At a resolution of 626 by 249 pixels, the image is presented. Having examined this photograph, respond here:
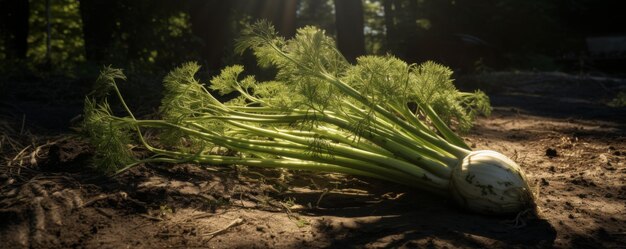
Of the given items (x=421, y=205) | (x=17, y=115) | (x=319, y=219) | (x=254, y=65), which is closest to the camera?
(x=319, y=219)

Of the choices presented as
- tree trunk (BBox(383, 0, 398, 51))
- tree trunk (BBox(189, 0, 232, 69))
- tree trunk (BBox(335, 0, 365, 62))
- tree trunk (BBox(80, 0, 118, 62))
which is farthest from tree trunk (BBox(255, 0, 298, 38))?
tree trunk (BBox(383, 0, 398, 51))

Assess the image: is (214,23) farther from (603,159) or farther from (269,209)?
(269,209)

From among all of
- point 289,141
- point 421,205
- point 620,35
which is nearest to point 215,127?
point 289,141

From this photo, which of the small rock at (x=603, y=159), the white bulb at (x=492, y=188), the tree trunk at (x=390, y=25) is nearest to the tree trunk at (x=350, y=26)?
the small rock at (x=603, y=159)

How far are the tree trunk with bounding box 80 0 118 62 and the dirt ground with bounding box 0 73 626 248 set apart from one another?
423 inches

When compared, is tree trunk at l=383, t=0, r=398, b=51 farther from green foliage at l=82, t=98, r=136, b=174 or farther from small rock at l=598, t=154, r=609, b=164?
green foliage at l=82, t=98, r=136, b=174

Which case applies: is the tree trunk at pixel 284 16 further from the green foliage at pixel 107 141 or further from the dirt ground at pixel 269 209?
the green foliage at pixel 107 141

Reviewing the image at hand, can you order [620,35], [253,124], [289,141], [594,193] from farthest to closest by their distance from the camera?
[620,35]
[253,124]
[289,141]
[594,193]

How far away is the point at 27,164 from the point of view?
10.5ft

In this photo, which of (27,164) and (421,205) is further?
(27,164)

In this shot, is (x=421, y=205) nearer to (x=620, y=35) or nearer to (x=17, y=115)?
(x=17, y=115)

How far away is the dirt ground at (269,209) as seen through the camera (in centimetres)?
234

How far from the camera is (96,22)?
556 inches

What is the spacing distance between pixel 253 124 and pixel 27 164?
1438mm
